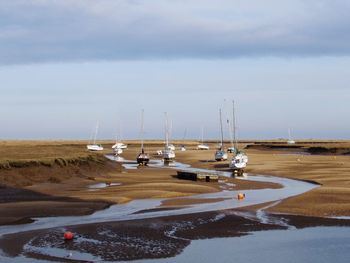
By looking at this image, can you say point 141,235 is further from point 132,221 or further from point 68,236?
point 132,221

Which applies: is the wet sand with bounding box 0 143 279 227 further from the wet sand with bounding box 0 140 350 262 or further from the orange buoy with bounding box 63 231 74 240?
the orange buoy with bounding box 63 231 74 240

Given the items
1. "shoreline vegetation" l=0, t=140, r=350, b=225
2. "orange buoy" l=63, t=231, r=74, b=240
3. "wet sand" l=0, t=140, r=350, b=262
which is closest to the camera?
"wet sand" l=0, t=140, r=350, b=262

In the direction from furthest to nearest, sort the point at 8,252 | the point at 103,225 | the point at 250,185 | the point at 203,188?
1. the point at 250,185
2. the point at 203,188
3. the point at 103,225
4. the point at 8,252

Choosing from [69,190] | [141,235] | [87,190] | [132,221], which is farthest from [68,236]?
[87,190]

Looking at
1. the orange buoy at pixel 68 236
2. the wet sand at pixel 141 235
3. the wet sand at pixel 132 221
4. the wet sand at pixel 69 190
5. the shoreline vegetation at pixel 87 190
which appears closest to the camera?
the wet sand at pixel 141 235

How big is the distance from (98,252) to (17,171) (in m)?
30.4

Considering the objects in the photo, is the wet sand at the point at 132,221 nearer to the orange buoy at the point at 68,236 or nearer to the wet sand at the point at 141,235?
the wet sand at the point at 141,235

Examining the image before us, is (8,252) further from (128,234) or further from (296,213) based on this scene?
(296,213)

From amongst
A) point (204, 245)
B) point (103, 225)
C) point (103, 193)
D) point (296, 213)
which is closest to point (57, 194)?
point (103, 193)

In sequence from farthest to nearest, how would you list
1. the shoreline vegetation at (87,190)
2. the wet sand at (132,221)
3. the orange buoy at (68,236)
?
1. the shoreline vegetation at (87,190)
2. the orange buoy at (68,236)
3. the wet sand at (132,221)

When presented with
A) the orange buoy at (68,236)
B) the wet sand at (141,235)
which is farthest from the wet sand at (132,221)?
the orange buoy at (68,236)

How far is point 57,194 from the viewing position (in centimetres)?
4253

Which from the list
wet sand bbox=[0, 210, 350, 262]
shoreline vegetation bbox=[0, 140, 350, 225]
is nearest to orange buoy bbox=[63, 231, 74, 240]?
wet sand bbox=[0, 210, 350, 262]

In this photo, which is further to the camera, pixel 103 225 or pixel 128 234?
pixel 103 225
